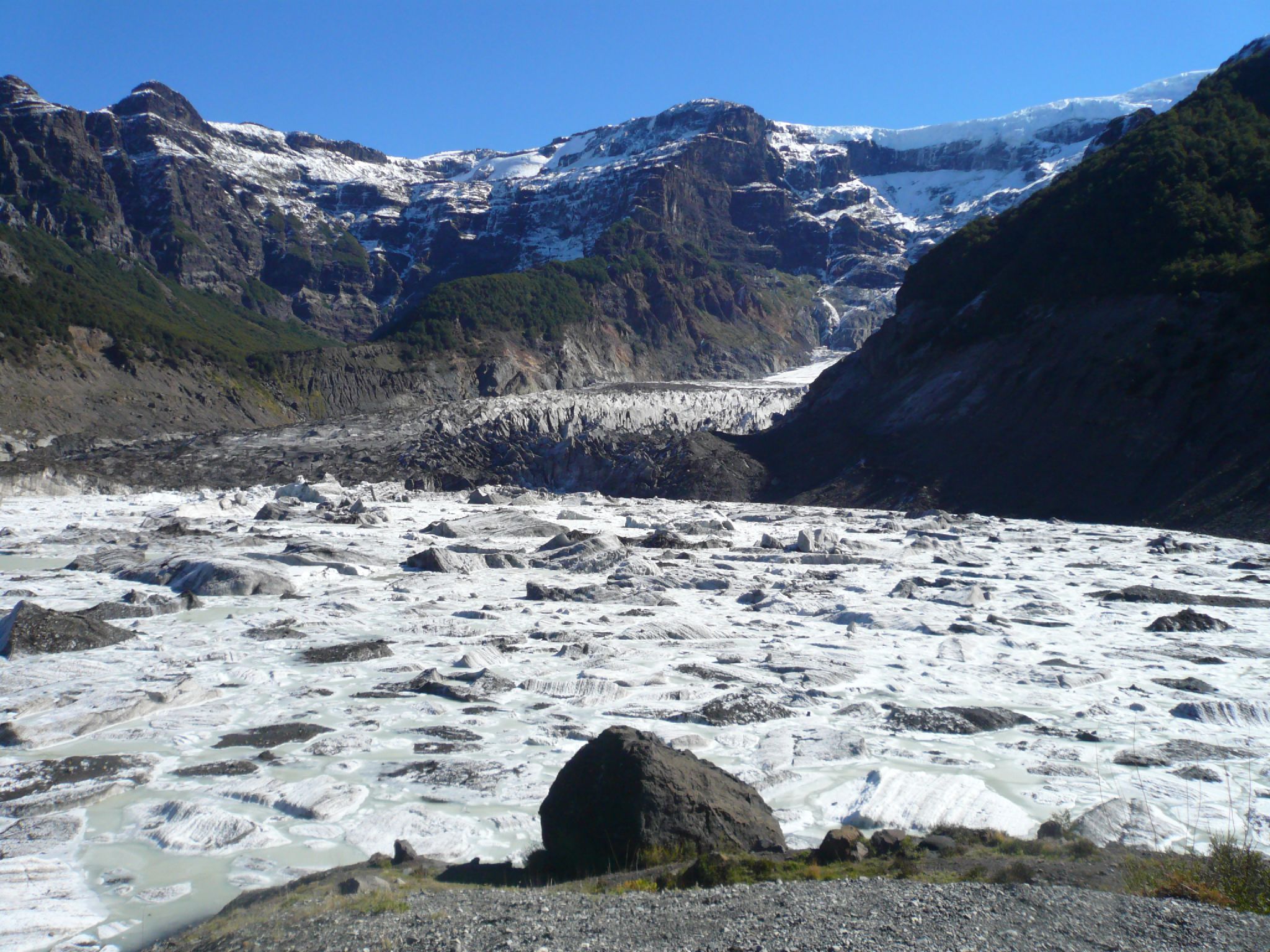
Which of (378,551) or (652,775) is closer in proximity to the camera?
(652,775)

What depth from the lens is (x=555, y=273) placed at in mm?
100562

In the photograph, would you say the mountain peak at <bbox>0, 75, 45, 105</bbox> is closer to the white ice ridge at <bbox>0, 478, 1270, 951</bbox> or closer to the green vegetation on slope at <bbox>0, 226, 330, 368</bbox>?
the green vegetation on slope at <bbox>0, 226, 330, 368</bbox>

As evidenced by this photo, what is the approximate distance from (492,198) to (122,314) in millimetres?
112399

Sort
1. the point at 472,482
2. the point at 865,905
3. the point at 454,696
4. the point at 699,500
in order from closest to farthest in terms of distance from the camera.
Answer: the point at 865,905 < the point at 454,696 < the point at 699,500 < the point at 472,482

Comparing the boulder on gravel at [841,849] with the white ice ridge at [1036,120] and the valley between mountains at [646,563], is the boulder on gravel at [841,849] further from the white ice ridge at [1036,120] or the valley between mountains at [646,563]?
the white ice ridge at [1036,120]

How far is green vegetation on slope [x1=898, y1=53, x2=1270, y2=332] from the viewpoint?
38312 millimetres

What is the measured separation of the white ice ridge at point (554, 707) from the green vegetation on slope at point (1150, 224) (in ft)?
72.6

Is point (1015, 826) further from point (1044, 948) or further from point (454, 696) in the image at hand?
point (454, 696)

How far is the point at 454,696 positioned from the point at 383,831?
11.6 feet

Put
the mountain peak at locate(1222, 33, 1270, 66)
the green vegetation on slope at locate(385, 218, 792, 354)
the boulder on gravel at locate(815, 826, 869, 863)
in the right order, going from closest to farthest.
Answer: the boulder on gravel at locate(815, 826, 869, 863) < the mountain peak at locate(1222, 33, 1270, 66) < the green vegetation on slope at locate(385, 218, 792, 354)

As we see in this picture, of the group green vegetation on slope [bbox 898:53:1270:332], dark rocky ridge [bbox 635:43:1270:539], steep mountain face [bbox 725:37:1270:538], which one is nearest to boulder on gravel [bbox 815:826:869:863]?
dark rocky ridge [bbox 635:43:1270:539]

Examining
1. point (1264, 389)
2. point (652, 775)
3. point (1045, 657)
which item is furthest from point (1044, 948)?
point (1264, 389)

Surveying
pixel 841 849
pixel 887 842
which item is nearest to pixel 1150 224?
pixel 887 842

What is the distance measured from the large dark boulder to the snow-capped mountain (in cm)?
12347
